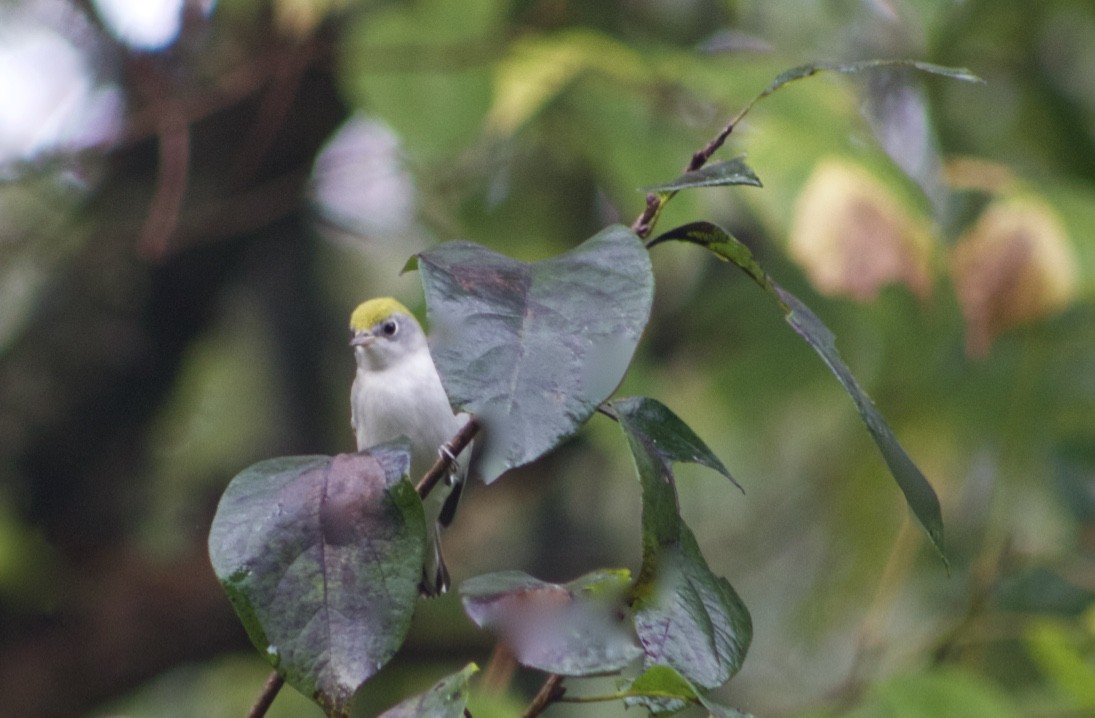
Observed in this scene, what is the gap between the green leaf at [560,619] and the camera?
23.1 inches

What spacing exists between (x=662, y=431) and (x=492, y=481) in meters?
0.16

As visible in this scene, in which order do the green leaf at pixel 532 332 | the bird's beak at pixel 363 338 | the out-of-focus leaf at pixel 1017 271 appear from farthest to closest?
the out-of-focus leaf at pixel 1017 271 → the bird's beak at pixel 363 338 → the green leaf at pixel 532 332

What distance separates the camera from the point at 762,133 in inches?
60.8

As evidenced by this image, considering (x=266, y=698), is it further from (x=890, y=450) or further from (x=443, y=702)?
(x=890, y=450)

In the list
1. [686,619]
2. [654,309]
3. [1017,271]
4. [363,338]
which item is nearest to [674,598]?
[686,619]

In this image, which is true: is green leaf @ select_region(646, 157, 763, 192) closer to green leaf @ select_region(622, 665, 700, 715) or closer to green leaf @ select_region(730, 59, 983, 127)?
green leaf @ select_region(730, 59, 983, 127)

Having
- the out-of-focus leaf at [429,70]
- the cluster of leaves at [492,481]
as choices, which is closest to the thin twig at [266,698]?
the cluster of leaves at [492,481]

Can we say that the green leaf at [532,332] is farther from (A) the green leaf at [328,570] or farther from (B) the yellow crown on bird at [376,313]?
(B) the yellow crown on bird at [376,313]

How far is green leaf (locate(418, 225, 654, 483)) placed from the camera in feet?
1.61

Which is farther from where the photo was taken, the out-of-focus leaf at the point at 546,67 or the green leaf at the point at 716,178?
the out-of-focus leaf at the point at 546,67

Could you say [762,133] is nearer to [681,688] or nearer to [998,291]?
[998,291]

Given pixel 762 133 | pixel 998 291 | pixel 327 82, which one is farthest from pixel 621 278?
pixel 327 82

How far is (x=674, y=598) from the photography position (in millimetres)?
601

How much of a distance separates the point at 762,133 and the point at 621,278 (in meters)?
1.06
